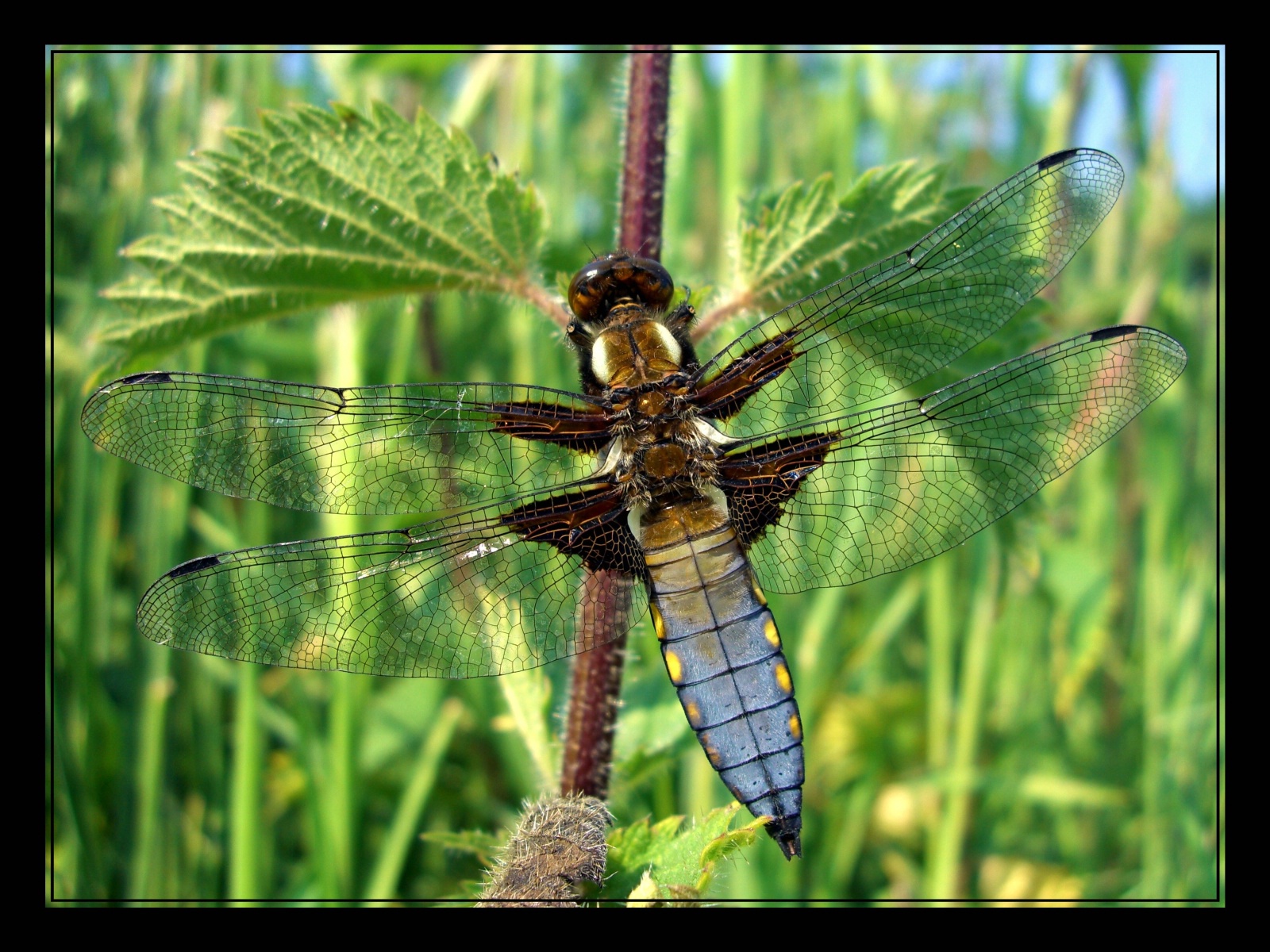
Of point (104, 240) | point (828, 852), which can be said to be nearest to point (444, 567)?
point (828, 852)

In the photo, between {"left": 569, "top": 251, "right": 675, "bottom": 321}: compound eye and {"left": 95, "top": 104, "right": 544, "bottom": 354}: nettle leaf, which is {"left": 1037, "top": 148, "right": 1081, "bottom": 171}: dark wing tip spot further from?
{"left": 95, "top": 104, "right": 544, "bottom": 354}: nettle leaf

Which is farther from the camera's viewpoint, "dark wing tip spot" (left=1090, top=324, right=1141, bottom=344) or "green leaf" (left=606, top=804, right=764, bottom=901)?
"dark wing tip spot" (left=1090, top=324, right=1141, bottom=344)

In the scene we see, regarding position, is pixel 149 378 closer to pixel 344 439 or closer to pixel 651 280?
pixel 344 439

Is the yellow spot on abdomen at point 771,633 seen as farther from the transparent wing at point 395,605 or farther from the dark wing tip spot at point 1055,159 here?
the dark wing tip spot at point 1055,159

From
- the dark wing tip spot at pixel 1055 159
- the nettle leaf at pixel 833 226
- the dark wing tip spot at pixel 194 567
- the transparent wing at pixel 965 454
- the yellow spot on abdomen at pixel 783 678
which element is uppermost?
the dark wing tip spot at pixel 1055 159

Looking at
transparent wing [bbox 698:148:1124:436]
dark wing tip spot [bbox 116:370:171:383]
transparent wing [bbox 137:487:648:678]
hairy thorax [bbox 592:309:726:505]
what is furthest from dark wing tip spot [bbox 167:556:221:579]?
transparent wing [bbox 698:148:1124:436]

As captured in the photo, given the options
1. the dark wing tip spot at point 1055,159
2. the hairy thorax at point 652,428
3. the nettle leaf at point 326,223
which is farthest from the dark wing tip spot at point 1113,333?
the nettle leaf at point 326,223
